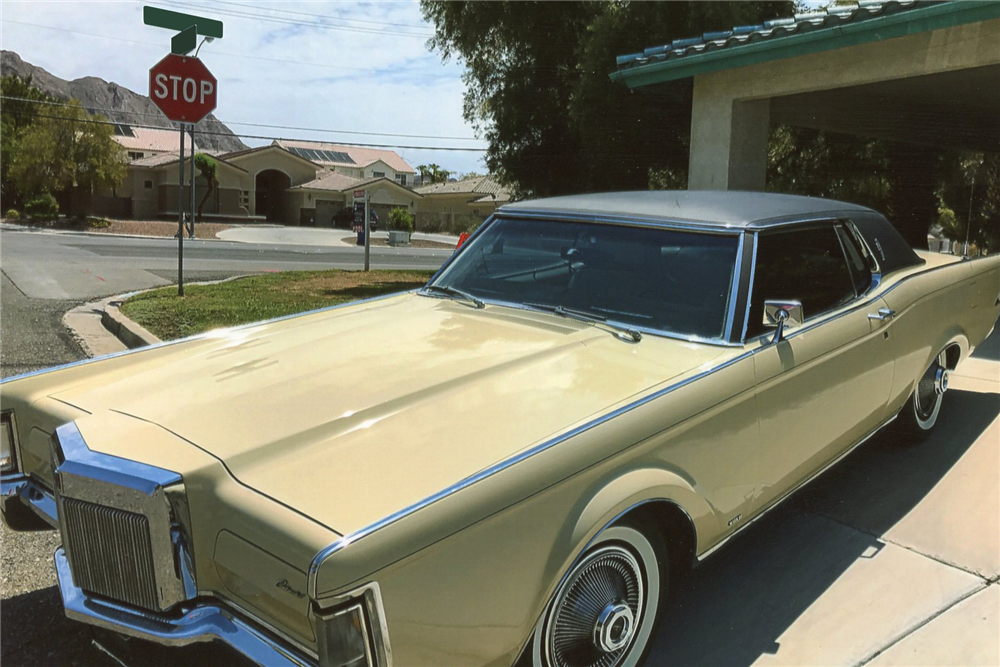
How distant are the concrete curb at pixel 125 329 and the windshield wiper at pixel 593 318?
4499 mm

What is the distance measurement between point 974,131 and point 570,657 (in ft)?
47.0

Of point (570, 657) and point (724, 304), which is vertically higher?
point (724, 304)

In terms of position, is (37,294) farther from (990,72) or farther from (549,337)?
(990,72)

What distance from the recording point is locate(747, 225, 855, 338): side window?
3.19m

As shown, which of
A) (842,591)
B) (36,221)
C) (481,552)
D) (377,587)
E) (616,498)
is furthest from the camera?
(36,221)

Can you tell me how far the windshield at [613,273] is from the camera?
3.09 metres

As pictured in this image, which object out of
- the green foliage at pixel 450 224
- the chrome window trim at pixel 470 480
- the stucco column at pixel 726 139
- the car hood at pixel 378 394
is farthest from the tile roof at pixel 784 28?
the green foliage at pixel 450 224

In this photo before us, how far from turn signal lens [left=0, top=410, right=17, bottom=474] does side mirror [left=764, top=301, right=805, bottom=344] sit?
277 centimetres

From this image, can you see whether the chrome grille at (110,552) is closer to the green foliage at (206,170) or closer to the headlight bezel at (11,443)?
the headlight bezel at (11,443)

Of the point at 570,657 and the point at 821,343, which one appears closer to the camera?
the point at 570,657

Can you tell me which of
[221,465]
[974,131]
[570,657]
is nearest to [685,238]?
[570,657]

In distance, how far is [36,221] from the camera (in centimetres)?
3966

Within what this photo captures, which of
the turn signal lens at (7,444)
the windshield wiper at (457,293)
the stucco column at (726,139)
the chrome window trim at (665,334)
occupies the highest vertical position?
the stucco column at (726,139)

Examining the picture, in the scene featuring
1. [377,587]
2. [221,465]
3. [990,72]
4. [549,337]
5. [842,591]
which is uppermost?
[990,72]
